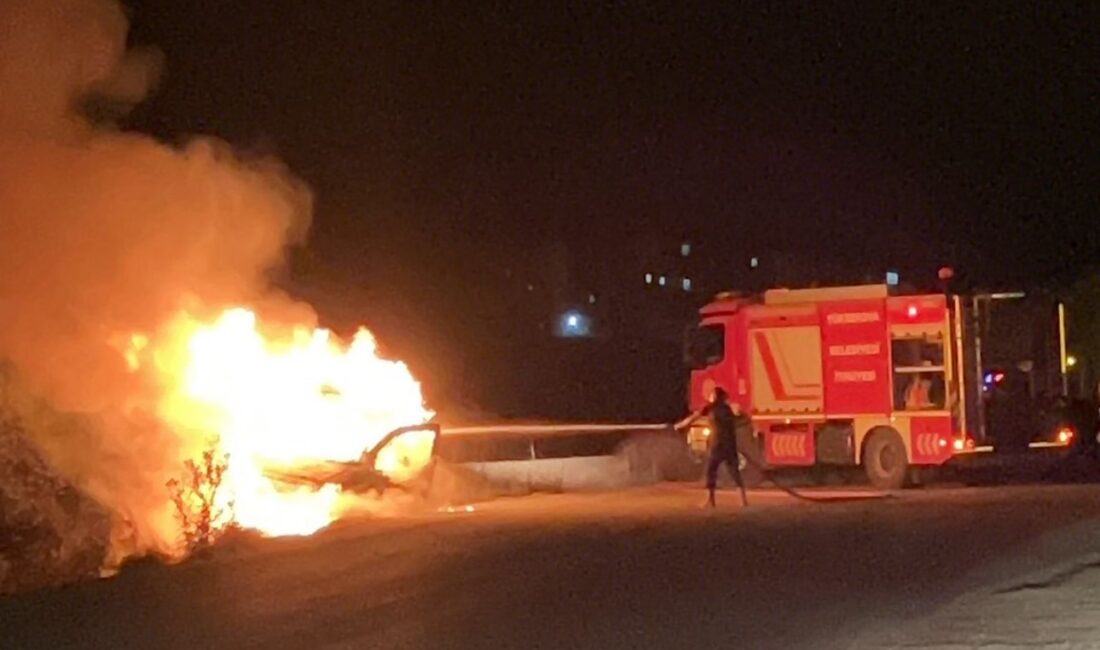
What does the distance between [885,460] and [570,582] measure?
11648mm

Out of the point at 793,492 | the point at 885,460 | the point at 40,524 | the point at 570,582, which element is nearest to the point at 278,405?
the point at 40,524

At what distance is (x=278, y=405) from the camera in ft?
76.8

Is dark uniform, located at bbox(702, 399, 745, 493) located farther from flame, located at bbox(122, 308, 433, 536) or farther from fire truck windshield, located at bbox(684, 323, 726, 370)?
fire truck windshield, located at bbox(684, 323, 726, 370)

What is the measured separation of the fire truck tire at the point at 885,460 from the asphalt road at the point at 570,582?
3.66 m

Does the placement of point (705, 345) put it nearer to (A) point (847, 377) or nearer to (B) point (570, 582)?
(A) point (847, 377)

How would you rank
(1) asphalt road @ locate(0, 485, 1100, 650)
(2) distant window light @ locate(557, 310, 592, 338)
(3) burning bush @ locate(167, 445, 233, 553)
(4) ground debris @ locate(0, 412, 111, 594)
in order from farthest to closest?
(2) distant window light @ locate(557, 310, 592, 338) → (3) burning bush @ locate(167, 445, 233, 553) → (4) ground debris @ locate(0, 412, 111, 594) → (1) asphalt road @ locate(0, 485, 1100, 650)

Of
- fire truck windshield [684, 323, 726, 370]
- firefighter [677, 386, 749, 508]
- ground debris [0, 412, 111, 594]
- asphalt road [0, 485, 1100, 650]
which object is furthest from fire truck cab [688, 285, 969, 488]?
ground debris [0, 412, 111, 594]

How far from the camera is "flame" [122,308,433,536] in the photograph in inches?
866

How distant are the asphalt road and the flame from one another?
5.79 ft

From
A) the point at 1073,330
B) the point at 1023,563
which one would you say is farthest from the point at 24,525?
the point at 1073,330

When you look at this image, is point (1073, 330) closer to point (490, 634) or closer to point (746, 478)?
point (746, 478)

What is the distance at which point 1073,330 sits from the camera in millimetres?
35156

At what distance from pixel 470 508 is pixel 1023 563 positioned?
10122mm

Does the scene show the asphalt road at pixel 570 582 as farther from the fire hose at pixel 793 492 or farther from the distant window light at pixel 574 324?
the distant window light at pixel 574 324
